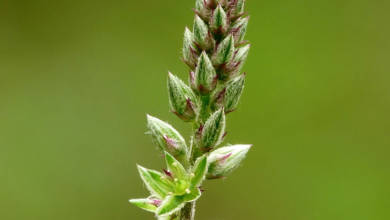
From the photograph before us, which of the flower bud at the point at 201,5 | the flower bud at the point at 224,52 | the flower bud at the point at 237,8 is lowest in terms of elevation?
the flower bud at the point at 224,52

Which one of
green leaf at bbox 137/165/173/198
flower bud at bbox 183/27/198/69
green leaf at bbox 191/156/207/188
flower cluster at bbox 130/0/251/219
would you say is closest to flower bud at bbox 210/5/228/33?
flower cluster at bbox 130/0/251/219

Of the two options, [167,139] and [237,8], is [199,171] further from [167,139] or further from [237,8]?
[237,8]

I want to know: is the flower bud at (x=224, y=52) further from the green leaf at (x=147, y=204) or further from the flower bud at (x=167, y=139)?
the green leaf at (x=147, y=204)

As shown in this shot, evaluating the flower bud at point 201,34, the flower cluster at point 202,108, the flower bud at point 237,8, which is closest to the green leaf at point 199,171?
the flower cluster at point 202,108

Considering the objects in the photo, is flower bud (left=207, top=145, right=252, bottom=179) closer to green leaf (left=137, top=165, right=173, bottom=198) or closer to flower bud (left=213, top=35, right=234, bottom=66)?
green leaf (left=137, top=165, right=173, bottom=198)

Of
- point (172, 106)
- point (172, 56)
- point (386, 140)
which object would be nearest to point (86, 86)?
point (172, 56)

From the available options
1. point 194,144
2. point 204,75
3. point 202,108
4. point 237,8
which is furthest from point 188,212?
point 237,8
